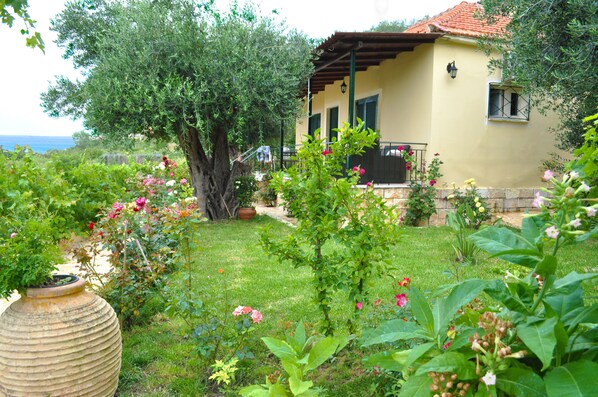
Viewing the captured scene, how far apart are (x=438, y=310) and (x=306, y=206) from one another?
1468 mm

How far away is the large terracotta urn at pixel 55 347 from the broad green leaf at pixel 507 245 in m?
2.20

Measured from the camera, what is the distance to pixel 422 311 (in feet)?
5.27

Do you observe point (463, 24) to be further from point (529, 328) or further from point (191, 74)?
point (529, 328)

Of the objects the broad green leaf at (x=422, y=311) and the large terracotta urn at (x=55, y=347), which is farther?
the large terracotta urn at (x=55, y=347)

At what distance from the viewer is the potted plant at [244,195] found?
10.5m

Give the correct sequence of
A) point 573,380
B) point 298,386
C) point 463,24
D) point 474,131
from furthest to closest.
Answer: point 463,24 < point 474,131 < point 298,386 < point 573,380

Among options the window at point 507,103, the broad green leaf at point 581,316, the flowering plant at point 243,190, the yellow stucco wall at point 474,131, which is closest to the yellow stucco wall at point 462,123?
the yellow stucco wall at point 474,131

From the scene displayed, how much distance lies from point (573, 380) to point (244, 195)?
9.70 meters

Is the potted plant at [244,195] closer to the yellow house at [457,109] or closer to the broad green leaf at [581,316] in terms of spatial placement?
the yellow house at [457,109]

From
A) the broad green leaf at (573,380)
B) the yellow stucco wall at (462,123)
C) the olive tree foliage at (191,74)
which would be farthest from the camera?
the yellow stucco wall at (462,123)

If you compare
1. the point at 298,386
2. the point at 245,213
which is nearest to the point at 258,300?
the point at 298,386

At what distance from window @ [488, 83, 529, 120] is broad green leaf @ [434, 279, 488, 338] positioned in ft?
31.6

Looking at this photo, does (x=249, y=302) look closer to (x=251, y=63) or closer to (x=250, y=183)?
(x=251, y=63)

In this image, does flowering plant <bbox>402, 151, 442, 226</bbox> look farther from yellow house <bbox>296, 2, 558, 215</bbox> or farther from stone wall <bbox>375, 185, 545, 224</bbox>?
yellow house <bbox>296, 2, 558, 215</bbox>
